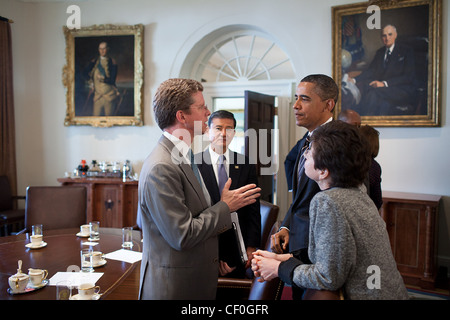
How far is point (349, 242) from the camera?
3.84 ft


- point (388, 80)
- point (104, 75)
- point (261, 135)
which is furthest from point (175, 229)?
point (104, 75)

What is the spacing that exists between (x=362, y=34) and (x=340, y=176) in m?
3.97

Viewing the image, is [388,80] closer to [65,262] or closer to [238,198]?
[238,198]

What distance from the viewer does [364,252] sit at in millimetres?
1188

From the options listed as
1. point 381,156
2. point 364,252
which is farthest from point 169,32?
point 364,252

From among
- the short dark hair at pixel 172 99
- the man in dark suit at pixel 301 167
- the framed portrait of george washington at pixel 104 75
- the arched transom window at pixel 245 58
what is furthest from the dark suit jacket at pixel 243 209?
the framed portrait of george washington at pixel 104 75

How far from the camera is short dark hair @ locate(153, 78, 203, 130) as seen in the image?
1589 millimetres

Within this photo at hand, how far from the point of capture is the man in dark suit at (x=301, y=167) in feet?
5.86

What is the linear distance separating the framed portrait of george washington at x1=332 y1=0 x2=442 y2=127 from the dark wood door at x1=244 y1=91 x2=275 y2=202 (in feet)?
3.32

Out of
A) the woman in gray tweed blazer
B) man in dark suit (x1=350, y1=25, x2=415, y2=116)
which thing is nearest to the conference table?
the woman in gray tweed blazer

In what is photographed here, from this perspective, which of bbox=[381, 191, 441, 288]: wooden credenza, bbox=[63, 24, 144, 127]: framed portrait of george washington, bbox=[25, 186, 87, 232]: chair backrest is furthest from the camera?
bbox=[63, 24, 144, 127]: framed portrait of george washington

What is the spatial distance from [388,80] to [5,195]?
5.79m

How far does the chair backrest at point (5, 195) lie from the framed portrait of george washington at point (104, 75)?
1.34 meters

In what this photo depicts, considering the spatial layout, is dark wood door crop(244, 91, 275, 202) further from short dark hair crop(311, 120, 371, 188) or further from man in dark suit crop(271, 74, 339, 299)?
short dark hair crop(311, 120, 371, 188)
